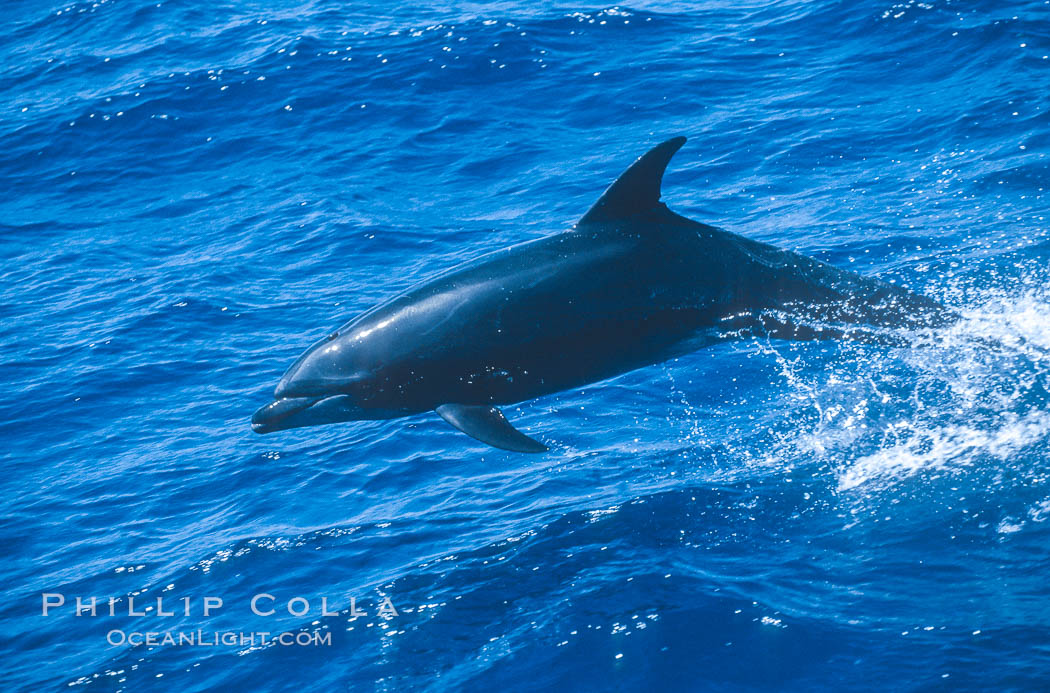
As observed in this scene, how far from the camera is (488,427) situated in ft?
27.8

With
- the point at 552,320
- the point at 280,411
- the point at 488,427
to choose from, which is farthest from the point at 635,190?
the point at 280,411

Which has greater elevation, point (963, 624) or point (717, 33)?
point (717, 33)

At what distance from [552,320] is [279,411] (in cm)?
227

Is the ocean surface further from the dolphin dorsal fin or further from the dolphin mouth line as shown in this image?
the dolphin dorsal fin

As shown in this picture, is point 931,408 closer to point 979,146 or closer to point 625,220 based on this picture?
point 625,220

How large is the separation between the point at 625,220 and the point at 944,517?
3.33 m

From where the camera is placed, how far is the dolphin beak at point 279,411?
8.98 meters

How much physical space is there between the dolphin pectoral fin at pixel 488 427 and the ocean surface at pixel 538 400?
133 centimetres

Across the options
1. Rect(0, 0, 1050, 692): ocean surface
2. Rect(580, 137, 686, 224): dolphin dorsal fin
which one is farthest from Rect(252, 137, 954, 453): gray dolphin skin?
Rect(0, 0, 1050, 692): ocean surface

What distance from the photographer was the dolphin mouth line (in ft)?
29.4

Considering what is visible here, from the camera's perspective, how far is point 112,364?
14.8 meters

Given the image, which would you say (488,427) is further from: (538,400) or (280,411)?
(538,400)

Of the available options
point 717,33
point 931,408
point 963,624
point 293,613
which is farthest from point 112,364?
point 717,33

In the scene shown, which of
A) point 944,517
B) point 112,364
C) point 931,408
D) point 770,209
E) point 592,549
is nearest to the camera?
point 944,517
